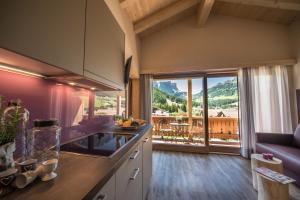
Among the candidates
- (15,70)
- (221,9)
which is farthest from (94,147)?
(221,9)

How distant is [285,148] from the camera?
234cm

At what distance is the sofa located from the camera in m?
1.95

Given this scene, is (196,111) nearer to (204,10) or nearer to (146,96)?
(146,96)

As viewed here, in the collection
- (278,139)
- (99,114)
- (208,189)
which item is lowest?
(208,189)

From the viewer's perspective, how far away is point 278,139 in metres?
2.67

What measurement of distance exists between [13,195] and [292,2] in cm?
452

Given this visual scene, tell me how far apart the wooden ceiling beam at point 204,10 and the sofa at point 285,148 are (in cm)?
281

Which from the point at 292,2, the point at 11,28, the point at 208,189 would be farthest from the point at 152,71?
the point at 11,28

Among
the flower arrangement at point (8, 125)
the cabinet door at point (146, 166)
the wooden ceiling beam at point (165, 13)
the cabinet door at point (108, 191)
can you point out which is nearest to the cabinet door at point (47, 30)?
the flower arrangement at point (8, 125)

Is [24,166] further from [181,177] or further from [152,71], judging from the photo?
[152,71]

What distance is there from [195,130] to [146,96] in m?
1.70

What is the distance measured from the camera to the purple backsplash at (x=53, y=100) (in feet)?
2.73

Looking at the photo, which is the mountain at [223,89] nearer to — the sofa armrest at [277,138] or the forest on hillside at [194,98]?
the forest on hillside at [194,98]

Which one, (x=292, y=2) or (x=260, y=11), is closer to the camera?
(x=292, y=2)
